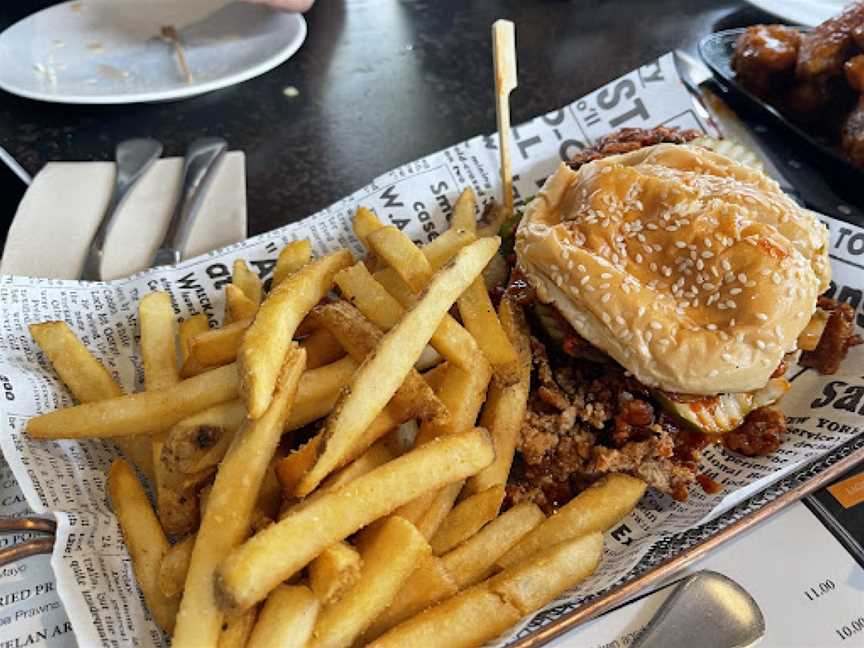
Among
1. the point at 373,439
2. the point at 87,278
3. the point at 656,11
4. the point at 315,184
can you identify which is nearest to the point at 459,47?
the point at 656,11

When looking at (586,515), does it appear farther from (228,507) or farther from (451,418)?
(228,507)

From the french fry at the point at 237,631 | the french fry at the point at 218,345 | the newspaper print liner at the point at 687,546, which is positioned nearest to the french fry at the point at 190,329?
the french fry at the point at 218,345

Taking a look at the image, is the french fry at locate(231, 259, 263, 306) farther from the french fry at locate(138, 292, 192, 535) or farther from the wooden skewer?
the wooden skewer

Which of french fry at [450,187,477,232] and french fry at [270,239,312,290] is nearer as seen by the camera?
french fry at [270,239,312,290]

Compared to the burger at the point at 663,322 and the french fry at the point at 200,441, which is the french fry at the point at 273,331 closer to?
the french fry at the point at 200,441

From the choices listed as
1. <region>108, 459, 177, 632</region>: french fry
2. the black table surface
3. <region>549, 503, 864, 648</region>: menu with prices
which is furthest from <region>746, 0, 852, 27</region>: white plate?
<region>108, 459, 177, 632</region>: french fry

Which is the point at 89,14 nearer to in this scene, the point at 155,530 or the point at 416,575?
the point at 155,530
